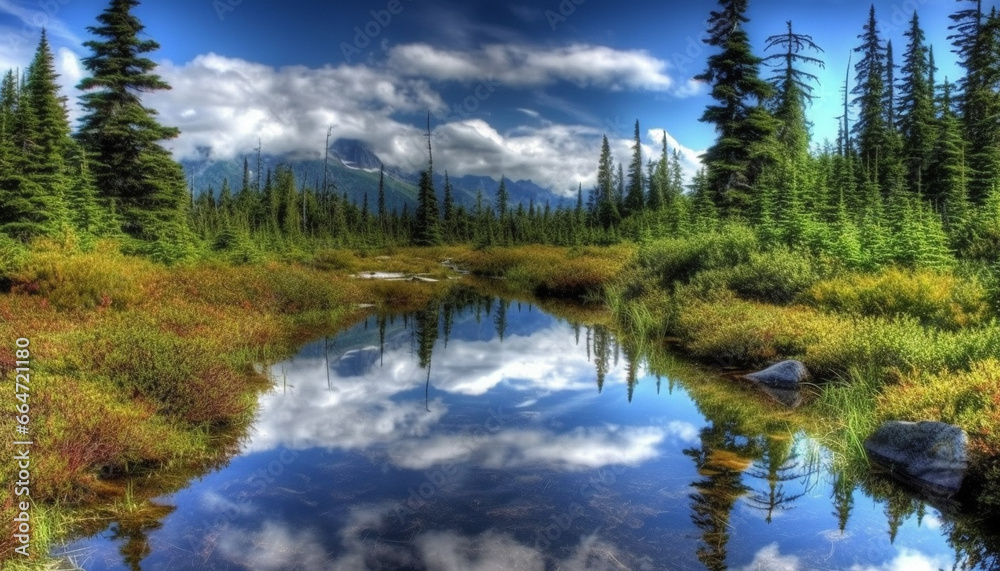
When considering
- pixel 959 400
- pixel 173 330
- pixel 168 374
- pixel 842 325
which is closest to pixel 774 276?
pixel 842 325

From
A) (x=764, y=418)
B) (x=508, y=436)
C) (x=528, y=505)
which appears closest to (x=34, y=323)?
(x=508, y=436)

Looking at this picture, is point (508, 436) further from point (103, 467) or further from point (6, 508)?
point (6, 508)

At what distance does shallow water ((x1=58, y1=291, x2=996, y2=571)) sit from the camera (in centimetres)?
594

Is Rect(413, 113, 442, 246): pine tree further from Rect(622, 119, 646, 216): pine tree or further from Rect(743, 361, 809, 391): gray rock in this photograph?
Rect(743, 361, 809, 391): gray rock

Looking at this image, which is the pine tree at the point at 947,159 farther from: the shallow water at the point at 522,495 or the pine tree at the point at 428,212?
the pine tree at the point at 428,212

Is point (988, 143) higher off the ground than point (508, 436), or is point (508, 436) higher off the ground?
point (988, 143)

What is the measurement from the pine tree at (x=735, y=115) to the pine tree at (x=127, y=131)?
25845 mm

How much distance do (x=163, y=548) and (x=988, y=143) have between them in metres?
43.2

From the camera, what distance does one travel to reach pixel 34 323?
35.1 feet

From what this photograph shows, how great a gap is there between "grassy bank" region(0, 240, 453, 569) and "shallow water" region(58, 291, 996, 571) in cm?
66

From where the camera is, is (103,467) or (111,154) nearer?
(103,467)

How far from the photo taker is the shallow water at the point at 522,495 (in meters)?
5.94

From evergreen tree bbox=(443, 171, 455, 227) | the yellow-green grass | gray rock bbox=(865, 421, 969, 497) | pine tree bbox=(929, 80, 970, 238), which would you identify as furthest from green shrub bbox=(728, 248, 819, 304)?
evergreen tree bbox=(443, 171, 455, 227)

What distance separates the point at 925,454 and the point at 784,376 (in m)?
4.63
